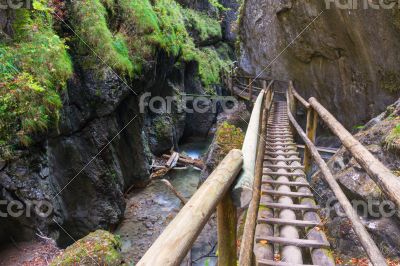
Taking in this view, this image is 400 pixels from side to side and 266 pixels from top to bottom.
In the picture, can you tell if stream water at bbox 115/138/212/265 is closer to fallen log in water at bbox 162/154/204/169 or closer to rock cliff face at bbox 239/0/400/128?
fallen log in water at bbox 162/154/204/169

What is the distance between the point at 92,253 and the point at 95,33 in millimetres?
7186

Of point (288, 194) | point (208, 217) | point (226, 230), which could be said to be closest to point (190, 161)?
point (288, 194)

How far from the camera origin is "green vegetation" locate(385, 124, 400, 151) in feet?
15.3

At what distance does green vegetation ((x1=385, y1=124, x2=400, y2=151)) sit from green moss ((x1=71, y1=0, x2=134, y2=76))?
8.59 m

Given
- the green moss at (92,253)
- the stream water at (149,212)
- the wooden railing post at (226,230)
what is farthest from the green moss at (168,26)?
the wooden railing post at (226,230)

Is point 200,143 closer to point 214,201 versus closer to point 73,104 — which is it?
point 73,104

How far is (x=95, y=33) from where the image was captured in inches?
406

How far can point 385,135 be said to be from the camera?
515 cm

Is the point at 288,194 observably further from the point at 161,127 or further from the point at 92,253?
the point at 161,127

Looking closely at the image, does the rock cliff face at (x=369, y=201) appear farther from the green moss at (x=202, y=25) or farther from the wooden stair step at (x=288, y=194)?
the green moss at (x=202, y=25)

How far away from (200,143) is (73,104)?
13.5 meters

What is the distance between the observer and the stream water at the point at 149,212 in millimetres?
10125

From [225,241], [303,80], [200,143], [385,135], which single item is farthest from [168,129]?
[225,241]

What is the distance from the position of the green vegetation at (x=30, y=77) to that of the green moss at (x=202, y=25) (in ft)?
56.1
